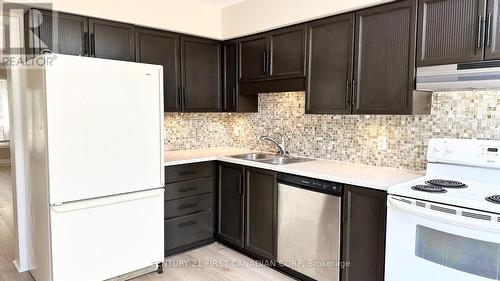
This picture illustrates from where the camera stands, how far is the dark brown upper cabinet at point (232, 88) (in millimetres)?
3660

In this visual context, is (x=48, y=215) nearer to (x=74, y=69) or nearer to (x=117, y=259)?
(x=117, y=259)

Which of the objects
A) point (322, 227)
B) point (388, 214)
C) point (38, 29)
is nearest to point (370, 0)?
point (388, 214)

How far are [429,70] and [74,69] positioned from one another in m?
2.39

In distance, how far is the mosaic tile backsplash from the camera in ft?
7.44

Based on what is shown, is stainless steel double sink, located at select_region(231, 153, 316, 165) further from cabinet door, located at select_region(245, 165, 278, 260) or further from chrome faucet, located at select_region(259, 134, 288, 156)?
cabinet door, located at select_region(245, 165, 278, 260)

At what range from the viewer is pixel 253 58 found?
3.43m

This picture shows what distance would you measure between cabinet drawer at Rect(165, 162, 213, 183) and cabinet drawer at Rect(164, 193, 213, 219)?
0.21 meters

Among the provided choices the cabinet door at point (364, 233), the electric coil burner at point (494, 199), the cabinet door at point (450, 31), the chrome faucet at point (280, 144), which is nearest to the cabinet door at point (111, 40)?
the chrome faucet at point (280, 144)

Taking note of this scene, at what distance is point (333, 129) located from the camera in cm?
309

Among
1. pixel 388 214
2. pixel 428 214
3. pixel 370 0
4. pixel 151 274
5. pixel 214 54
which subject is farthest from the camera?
pixel 214 54

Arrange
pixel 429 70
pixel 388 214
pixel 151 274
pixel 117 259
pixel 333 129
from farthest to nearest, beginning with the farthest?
pixel 333 129 → pixel 151 274 → pixel 117 259 → pixel 429 70 → pixel 388 214

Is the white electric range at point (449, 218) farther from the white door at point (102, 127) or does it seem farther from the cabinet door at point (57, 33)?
the cabinet door at point (57, 33)

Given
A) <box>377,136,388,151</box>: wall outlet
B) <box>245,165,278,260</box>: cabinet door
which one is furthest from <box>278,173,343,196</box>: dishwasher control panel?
<box>377,136,388,151</box>: wall outlet

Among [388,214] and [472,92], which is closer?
[388,214]
